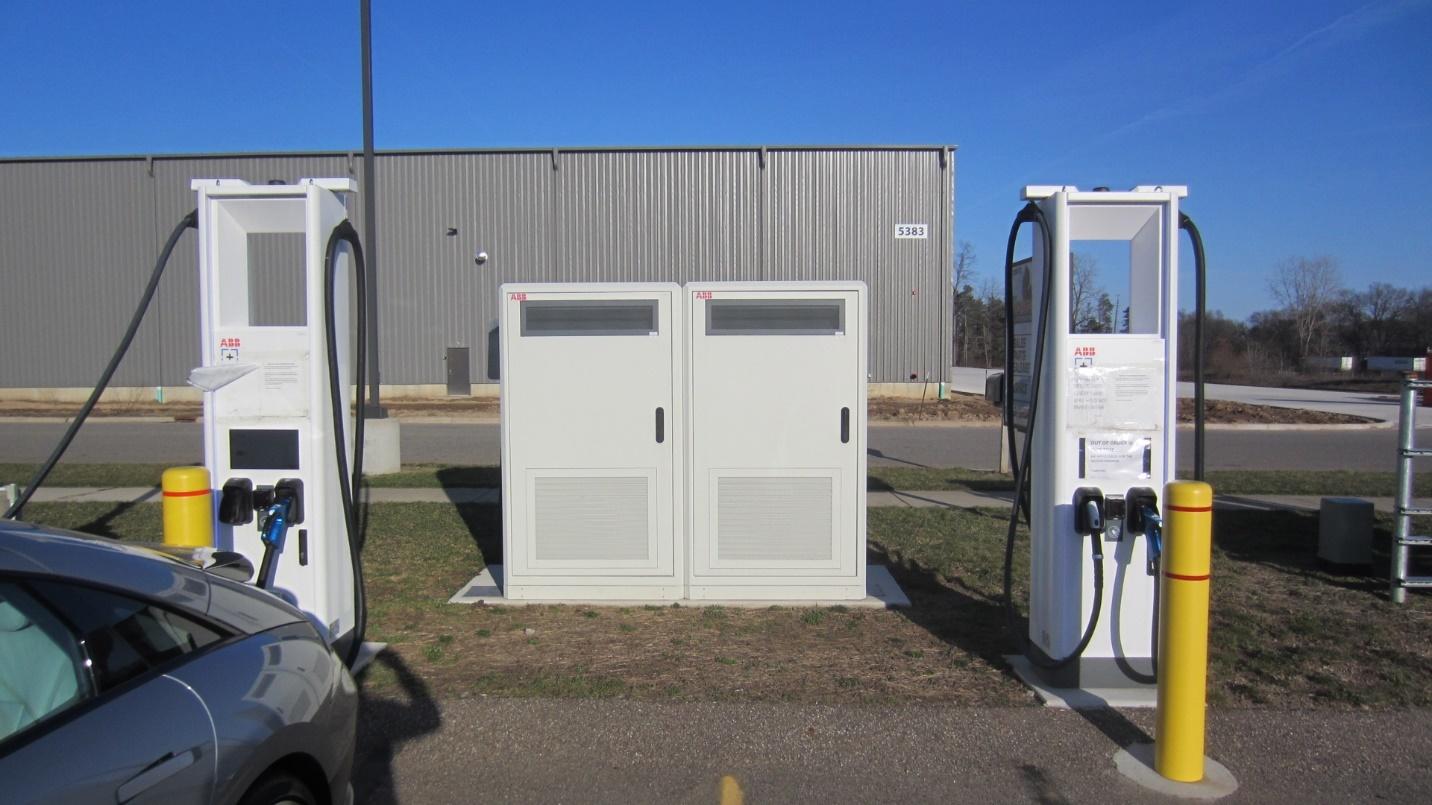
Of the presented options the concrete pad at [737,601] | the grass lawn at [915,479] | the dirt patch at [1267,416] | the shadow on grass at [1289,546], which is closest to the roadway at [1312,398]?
the dirt patch at [1267,416]

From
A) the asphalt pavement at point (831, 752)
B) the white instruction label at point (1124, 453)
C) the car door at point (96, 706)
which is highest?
the white instruction label at point (1124, 453)

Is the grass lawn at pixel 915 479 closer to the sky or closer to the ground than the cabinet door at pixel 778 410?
closer to the ground

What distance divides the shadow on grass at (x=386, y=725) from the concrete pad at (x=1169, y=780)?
2979mm

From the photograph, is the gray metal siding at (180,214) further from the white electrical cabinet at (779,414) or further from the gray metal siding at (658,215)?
the white electrical cabinet at (779,414)

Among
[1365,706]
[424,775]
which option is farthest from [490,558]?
[1365,706]

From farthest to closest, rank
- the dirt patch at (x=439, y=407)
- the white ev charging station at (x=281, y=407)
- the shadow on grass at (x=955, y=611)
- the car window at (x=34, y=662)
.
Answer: the dirt patch at (x=439, y=407) < the shadow on grass at (x=955, y=611) < the white ev charging station at (x=281, y=407) < the car window at (x=34, y=662)

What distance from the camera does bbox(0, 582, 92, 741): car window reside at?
7.12 feet

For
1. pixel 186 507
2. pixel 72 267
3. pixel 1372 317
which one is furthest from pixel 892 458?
pixel 1372 317

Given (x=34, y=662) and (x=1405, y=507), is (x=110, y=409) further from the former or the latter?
(x=1405, y=507)

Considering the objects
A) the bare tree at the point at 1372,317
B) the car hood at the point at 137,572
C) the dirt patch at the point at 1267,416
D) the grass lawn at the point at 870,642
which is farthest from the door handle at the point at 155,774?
the bare tree at the point at 1372,317

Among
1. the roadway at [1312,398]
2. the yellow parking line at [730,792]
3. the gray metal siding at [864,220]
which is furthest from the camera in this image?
the gray metal siding at [864,220]

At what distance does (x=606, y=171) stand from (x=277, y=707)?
2726 centimetres

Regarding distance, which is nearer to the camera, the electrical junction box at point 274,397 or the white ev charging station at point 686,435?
the electrical junction box at point 274,397

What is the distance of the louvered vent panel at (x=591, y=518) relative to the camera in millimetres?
6359
